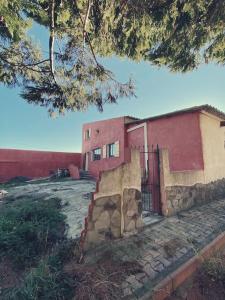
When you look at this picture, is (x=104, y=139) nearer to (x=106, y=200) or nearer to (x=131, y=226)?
(x=131, y=226)

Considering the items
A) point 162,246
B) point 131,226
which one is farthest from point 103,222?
point 162,246

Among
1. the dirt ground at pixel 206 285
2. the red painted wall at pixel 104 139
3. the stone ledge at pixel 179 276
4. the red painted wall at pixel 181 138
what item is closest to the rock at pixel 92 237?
the stone ledge at pixel 179 276

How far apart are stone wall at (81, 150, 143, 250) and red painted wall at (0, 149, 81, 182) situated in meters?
18.4

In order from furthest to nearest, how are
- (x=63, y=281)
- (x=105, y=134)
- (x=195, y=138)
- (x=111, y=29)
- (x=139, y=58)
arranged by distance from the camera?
(x=105, y=134) → (x=195, y=138) → (x=139, y=58) → (x=111, y=29) → (x=63, y=281)

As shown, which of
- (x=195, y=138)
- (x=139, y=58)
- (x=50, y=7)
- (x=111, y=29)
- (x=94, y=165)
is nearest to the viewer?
(x=50, y=7)

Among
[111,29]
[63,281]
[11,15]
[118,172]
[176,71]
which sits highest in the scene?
[111,29]

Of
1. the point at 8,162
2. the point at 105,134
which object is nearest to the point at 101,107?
the point at 105,134

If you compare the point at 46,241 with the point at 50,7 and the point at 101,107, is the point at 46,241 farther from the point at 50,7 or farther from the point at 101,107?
the point at 50,7

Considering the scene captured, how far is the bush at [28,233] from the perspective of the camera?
15.4 ft

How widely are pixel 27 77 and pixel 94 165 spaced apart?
46.8 ft

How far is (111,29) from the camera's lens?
577 centimetres

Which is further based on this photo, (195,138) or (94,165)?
(94,165)

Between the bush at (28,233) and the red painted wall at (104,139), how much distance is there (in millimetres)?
7952

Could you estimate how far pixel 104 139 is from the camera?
18.7m
